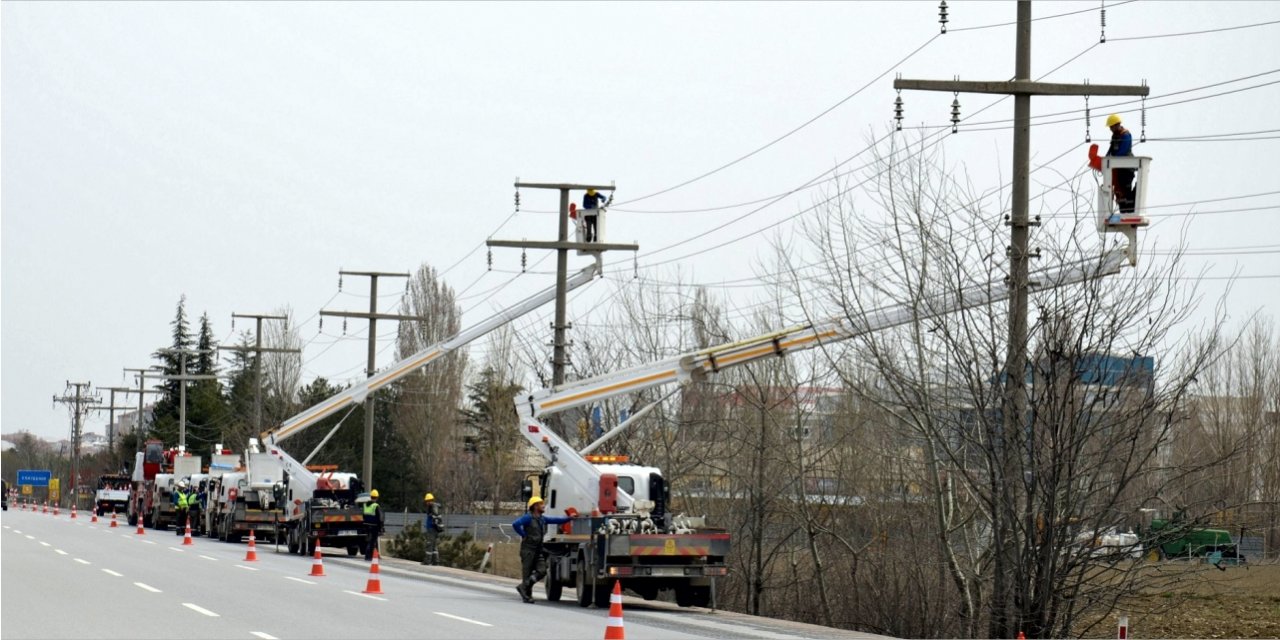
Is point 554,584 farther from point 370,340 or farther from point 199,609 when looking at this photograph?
point 370,340

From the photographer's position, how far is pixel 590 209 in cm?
3928

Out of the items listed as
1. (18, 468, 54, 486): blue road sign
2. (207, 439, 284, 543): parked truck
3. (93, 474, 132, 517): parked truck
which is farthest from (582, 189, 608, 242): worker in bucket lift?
(18, 468, 54, 486): blue road sign

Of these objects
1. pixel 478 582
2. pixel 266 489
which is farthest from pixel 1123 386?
pixel 266 489

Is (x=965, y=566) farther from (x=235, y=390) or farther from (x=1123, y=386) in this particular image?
(x=235, y=390)

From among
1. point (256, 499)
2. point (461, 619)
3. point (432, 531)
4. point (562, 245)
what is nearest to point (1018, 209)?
point (461, 619)

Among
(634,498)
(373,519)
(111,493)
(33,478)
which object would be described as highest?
(634,498)

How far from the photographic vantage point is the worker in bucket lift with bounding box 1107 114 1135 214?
20984mm

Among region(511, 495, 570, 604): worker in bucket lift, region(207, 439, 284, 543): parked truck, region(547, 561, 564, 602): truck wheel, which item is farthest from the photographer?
region(207, 439, 284, 543): parked truck

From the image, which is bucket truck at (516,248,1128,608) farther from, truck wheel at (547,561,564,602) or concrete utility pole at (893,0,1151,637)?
concrete utility pole at (893,0,1151,637)

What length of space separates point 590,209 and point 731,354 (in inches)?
478

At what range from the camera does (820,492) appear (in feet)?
133

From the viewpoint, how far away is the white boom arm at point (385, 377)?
1623 inches

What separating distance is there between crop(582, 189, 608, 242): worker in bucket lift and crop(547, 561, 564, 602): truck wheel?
42.8ft

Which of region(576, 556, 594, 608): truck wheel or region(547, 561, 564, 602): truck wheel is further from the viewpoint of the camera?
region(547, 561, 564, 602): truck wheel
